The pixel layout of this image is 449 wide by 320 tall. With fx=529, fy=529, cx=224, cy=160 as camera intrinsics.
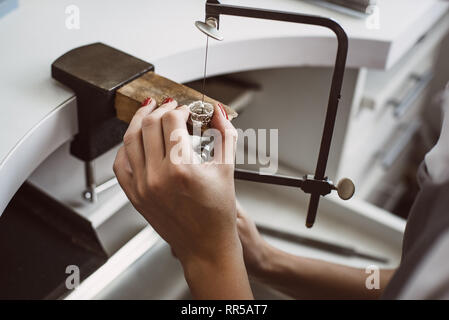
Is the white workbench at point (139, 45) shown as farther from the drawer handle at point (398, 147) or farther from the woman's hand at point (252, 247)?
the drawer handle at point (398, 147)

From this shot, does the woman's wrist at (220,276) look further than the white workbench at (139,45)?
No

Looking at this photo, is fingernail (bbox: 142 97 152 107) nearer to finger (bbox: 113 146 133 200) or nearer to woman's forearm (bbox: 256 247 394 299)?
finger (bbox: 113 146 133 200)

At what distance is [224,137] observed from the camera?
0.51 meters

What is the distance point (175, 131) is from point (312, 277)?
36 centimetres

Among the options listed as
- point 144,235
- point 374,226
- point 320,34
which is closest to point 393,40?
point 320,34

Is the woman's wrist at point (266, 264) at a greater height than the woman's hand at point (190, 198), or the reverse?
the woman's hand at point (190, 198)

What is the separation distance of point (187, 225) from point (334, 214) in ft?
1.67

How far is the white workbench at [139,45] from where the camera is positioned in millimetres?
598

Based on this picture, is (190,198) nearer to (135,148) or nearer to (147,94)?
(135,148)

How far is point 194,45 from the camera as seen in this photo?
743 millimetres

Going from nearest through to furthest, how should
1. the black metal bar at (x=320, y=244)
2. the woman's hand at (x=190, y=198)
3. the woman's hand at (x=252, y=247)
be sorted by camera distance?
the woman's hand at (x=190, y=198) → the woman's hand at (x=252, y=247) → the black metal bar at (x=320, y=244)

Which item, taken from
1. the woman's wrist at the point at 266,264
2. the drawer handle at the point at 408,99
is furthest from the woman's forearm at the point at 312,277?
the drawer handle at the point at 408,99

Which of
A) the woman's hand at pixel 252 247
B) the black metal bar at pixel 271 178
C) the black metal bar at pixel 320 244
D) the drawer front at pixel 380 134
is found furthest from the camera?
the drawer front at pixel 380 134
